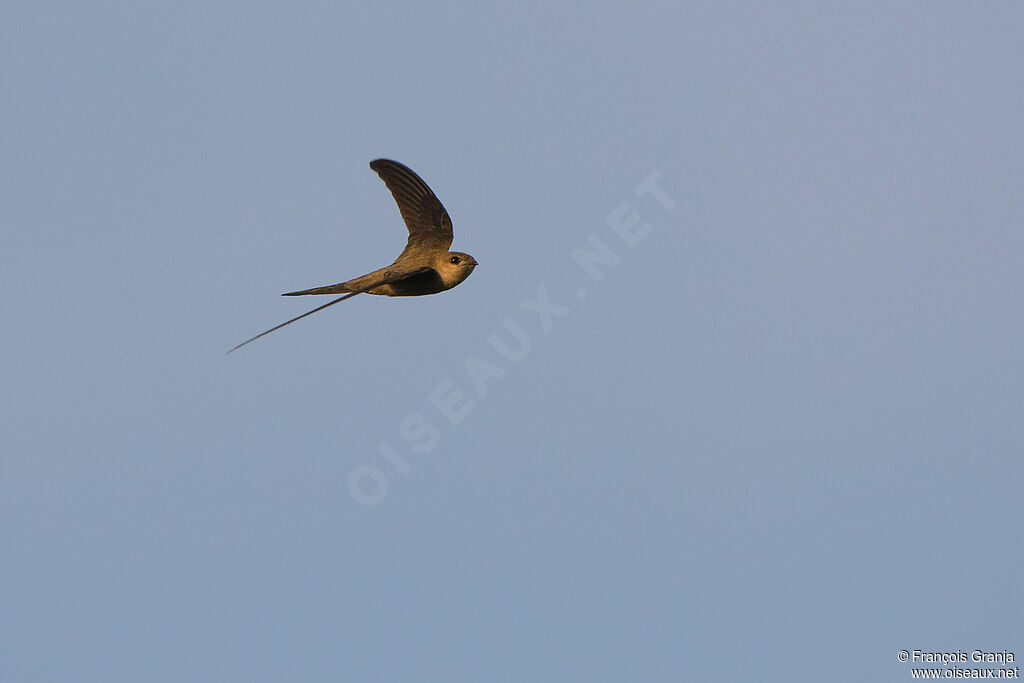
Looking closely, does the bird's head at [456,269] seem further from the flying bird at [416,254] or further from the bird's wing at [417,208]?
the bird's wing at [417,208]

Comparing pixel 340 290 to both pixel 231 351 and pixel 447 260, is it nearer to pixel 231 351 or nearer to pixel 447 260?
pixel 447 260

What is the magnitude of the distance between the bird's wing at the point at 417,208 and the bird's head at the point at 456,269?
0.52m

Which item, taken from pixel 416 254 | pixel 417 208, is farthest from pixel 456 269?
pixel 417 208

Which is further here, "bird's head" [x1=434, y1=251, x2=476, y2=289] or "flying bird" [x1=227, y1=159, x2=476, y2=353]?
"bird's head" [x1=434, y1=251, x2=476, y2=289]

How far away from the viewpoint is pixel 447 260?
16.5 meters

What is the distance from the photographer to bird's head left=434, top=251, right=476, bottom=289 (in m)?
16.4

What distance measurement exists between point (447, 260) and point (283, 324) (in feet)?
16.2

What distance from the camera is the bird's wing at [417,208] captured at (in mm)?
17031

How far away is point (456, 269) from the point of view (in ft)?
53.7

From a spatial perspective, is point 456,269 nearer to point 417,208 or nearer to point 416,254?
point 416,254

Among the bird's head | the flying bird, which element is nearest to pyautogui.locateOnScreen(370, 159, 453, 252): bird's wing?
the flying bird

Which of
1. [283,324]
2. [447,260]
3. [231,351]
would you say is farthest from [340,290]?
[231,351]

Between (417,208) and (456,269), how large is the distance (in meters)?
1.52

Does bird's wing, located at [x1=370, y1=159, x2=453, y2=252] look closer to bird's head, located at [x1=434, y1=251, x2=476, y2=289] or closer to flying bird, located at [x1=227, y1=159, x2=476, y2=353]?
flying bird, located at [x1=227, y1=159, x2=476, y2=353]
